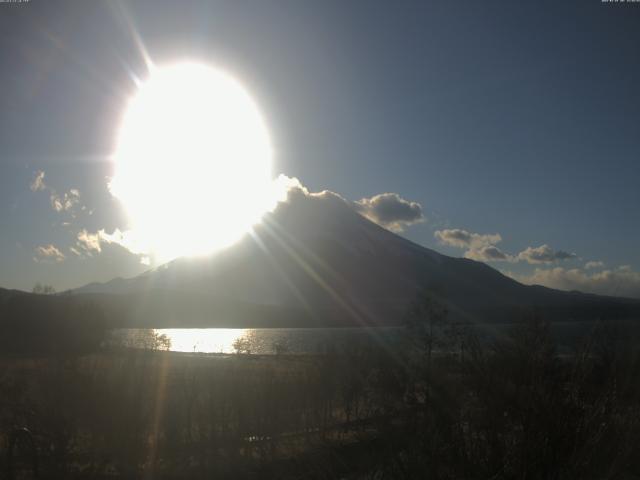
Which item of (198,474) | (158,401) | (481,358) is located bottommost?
(198,474)

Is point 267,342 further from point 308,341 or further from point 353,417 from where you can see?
point 353,417

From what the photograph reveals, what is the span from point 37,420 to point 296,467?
6.74m

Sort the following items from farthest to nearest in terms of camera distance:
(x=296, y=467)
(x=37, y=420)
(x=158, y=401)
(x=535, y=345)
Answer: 1. (x=158, y=401)
2. (x=296, y=467)
3. (x=37, y=420)
4. (x=535, y=345)

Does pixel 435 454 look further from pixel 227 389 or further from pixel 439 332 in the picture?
pixel 439 332

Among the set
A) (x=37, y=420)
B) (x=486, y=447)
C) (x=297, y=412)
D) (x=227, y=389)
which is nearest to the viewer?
(x=486, y=447)

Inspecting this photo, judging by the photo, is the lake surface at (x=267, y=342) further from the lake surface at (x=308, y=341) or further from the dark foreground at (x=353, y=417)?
the dark foreground at (x=353, y=417)

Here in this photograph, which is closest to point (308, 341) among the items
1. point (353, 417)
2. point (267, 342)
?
point (267, 342)

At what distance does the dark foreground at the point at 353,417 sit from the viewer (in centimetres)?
471

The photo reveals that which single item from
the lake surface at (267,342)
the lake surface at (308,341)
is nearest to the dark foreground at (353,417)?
the lake surface at (308,341)

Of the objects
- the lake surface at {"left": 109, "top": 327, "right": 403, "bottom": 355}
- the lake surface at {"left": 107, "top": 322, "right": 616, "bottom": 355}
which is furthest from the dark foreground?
the lake surface at {"left": 109, "top": 327, "right": 403, "bottom": 355}

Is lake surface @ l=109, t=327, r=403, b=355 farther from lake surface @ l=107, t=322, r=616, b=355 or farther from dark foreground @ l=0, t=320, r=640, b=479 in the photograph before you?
dark foreground @ l=0, t=320, r=640, b=479

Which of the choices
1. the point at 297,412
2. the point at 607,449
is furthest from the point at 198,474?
the point at 607,449

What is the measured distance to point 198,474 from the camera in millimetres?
13742

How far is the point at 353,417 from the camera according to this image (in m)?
25.3
